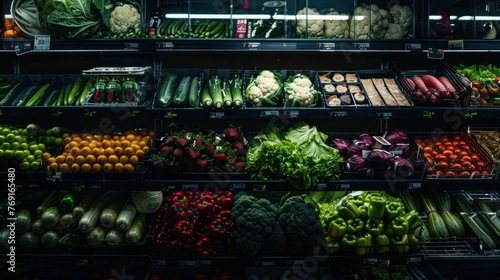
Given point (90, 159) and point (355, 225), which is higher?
point (90, 159)

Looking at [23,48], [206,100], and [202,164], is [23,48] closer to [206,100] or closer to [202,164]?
[206,100]

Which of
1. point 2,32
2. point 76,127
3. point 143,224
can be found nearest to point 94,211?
point 143,224

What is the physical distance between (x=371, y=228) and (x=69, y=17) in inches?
104

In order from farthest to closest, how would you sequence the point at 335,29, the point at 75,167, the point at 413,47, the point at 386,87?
1. the point at 386,87
2. the point at 335,29
3. the point at 413,47
4. the point at 75,167

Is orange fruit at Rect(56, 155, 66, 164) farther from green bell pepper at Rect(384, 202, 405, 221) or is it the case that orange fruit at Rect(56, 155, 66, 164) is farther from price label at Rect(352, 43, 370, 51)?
green bell pepper at Rect(384, 202, 405, 221)

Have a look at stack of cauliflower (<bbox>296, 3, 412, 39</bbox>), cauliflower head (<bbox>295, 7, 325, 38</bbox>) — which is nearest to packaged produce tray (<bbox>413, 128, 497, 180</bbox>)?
stack of cauliflower (<bbox>296, 3, 412, 39</bbox>)

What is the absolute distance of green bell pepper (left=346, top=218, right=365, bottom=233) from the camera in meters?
3.27

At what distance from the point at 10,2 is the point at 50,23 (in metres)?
0.84

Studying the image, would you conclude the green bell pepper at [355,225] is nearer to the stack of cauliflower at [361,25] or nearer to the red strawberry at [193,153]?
the red strawberry at [193,153]

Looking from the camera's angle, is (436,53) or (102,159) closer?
(102,159)

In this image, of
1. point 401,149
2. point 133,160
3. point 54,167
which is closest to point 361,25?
point 401,149

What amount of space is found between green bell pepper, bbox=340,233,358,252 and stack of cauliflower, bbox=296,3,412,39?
1.49 metres

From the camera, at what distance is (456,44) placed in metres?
3.44

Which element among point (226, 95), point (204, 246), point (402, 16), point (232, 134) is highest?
point (402, 16)
